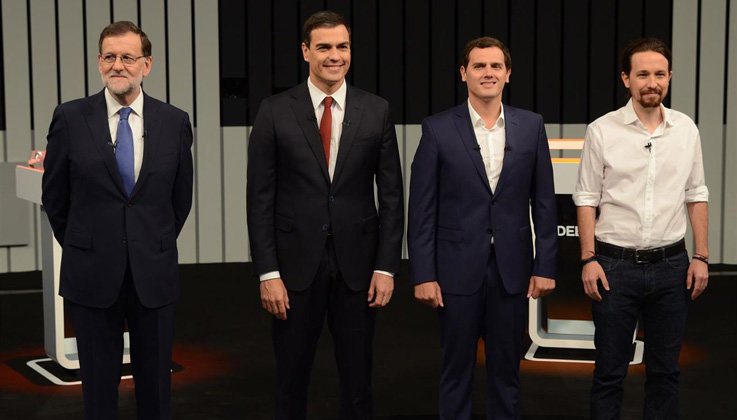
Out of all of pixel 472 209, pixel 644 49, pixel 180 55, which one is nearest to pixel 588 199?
pixel 472 209

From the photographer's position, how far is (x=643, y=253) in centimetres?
331

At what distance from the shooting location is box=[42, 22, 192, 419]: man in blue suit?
121 inches

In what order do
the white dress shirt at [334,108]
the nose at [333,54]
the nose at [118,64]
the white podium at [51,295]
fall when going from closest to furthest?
the nose at [118,64]
the nose at [333,54]
the white dress shirt at [334,108]
the white podium at [51,295]

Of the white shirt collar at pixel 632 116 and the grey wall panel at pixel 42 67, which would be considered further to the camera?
the grey wall panel at pixel 42 67

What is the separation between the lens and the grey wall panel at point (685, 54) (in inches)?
302

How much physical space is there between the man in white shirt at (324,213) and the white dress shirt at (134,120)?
349 mm

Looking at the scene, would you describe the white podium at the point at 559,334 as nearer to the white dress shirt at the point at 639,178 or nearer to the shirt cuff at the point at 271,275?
the white dress shirt at the point at 639,178

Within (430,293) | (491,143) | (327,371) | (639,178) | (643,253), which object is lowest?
(327,371)

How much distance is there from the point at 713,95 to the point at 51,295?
16.9 ft

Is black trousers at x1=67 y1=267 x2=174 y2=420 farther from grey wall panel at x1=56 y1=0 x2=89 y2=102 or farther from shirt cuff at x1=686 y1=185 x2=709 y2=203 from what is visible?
grey wall panel at x1=56 y1=0 x2=89 y2=102

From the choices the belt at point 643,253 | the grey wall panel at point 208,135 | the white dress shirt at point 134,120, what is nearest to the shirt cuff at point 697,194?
the belt at point 643,253

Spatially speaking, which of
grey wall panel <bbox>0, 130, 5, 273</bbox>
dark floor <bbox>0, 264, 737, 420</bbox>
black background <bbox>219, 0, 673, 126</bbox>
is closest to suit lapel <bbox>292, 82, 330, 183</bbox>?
dark floor <bbox>0, 264, 737, 420</bbox>

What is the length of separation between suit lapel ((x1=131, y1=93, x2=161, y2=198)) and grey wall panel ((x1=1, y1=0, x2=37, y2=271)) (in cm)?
470

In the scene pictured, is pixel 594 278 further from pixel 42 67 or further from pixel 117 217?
pixel 42 67
